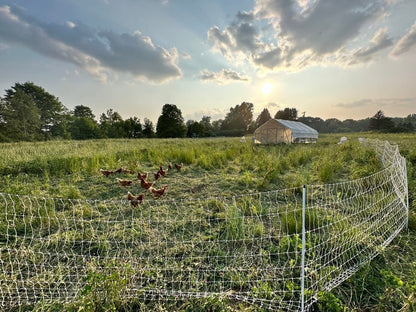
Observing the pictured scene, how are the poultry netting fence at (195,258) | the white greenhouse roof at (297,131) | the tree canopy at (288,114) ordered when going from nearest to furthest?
the poultry netting fence at (195,258) < the white greenhouse roof at (297,131) < the tree canopy at (288,114)

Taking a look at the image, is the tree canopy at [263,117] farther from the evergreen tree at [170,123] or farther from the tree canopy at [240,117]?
the evergreen tree at [170,123]

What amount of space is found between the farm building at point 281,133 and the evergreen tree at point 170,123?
2242 cm

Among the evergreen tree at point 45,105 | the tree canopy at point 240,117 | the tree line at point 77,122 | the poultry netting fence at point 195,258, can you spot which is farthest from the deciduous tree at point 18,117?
the tree canopy at point 240,117

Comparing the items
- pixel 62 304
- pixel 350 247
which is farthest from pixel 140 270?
pixel 350 247

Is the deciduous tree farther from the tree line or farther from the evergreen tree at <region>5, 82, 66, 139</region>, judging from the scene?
the evergreen tree at <region>5, 82, 66, 139</region>

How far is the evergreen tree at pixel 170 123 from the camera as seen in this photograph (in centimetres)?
3825

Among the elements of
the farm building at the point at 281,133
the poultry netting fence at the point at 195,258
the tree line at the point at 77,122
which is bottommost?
the poultry netting fence at the point at 195,258

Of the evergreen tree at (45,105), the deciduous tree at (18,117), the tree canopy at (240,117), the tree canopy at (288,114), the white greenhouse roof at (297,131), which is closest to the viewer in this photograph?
the white greenhouse roof at (297,131)

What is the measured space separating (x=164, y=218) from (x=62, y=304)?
149 cm

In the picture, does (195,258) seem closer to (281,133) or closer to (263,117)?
(281,133)

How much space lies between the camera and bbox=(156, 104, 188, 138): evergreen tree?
38.2 metres

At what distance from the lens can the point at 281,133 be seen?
17469 mm

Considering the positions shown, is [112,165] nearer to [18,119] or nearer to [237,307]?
[237,307]

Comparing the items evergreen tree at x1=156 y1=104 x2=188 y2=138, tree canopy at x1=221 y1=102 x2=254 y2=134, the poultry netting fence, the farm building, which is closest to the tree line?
evergreen tree at x1=156 y1=104 x2=188 y2=138
